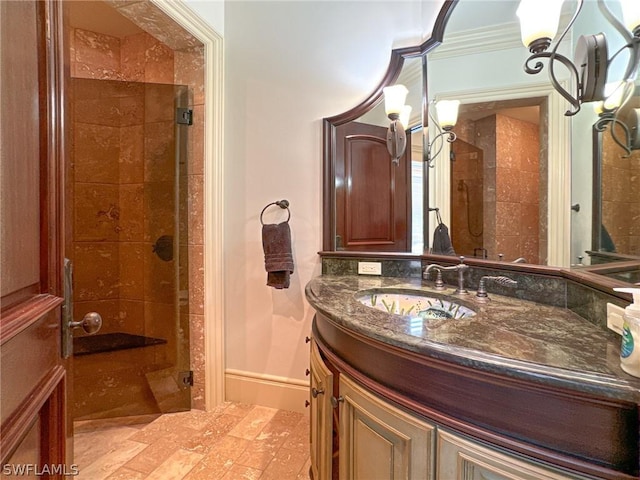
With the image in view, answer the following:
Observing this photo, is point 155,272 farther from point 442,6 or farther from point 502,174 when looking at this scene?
point 442,6

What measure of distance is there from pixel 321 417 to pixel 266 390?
1022 mm

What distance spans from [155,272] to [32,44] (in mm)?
1683

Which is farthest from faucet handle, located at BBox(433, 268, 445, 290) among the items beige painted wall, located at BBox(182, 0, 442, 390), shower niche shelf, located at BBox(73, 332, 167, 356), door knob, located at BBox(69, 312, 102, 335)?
shower niche shelf, located at BBox(73, 332, 167, 356)

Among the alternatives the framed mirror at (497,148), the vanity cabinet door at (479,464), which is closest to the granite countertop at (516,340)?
the vanity cabinet door at (479,464)

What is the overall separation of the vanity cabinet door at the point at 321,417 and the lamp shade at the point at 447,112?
4.01 feet

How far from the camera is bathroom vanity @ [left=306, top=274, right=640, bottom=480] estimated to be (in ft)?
1.94

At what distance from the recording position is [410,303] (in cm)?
139

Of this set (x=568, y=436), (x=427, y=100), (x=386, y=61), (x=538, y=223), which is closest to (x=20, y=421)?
(x=568, y=436)

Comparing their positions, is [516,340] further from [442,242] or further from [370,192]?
[370,192]

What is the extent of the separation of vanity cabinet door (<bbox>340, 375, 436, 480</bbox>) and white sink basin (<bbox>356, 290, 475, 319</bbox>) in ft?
1.34

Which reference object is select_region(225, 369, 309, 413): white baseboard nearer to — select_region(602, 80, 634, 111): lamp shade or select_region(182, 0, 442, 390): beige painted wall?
select_region(182, 0, 442, 390): beige painted wall

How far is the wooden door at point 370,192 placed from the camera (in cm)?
175

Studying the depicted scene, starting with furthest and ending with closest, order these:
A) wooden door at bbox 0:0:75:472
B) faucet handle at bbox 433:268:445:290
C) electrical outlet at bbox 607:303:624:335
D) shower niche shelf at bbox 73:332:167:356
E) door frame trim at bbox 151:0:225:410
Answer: shower niche shelf at bbox 73:332:167:356 → door frame trim at bbox 151:0:225:410 → faucet handle at bbox 433:268:445:290 → electrical outlet at bbox 607:303:624:335 → wooden door at bbox 0:0:75:472

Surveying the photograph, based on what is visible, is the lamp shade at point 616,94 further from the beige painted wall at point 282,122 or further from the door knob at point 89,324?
the door knob at point 89,324
